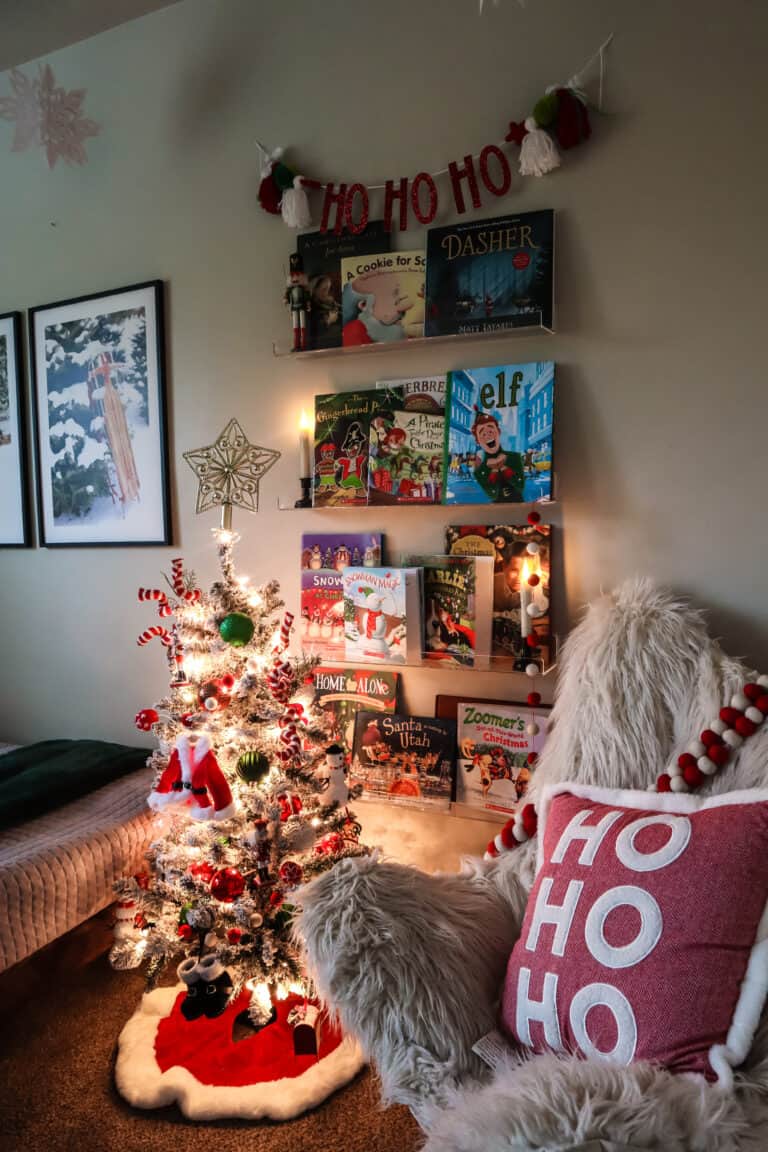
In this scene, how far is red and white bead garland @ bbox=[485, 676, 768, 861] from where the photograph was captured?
120 cm

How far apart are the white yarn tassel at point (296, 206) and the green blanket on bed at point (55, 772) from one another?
1.62 meters

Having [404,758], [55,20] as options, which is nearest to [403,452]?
[404,758]

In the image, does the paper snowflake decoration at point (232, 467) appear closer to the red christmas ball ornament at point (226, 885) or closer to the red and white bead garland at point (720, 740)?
the red christmas ball ornament at point (226, 885)

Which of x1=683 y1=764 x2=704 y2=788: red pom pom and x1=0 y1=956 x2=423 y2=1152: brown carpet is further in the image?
x1=0 y1=956 x2=423 y2=1152: brown carpet

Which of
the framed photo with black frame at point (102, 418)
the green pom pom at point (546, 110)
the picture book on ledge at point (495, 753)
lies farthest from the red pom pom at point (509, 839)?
the green pom pom at point (546, 110)

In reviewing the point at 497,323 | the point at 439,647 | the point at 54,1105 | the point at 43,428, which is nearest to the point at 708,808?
the point at 439,647

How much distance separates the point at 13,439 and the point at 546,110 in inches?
77.9

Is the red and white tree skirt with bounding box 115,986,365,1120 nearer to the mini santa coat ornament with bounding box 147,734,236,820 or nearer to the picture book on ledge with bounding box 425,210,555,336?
the mini santa coat ornament with bounding box 147,734,236,820

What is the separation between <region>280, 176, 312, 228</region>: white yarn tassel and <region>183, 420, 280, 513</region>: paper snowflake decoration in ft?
1.90

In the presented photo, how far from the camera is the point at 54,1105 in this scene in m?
1.41

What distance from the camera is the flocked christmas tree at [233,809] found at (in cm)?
156

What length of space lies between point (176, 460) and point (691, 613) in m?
1.57

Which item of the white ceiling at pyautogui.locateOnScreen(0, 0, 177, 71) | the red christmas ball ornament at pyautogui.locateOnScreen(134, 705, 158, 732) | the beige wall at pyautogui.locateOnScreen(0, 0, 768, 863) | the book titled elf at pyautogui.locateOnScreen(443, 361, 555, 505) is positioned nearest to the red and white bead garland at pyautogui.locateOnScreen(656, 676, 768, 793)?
the beige wall at pyautogui.locateOnScreen(0, 0, 768, 863)

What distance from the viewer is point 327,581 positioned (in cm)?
195
